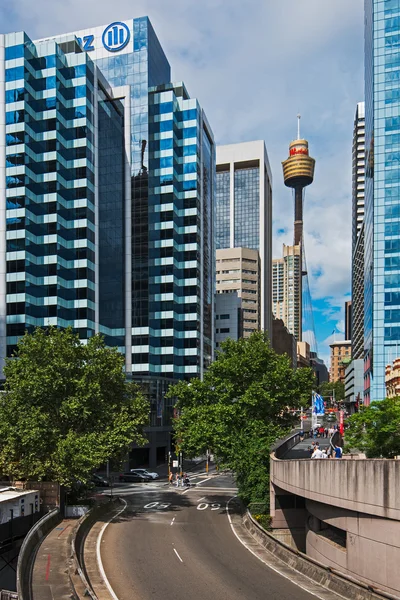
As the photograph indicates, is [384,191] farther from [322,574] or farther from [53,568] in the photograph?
[53,568]

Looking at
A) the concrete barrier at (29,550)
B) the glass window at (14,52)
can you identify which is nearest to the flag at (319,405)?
the concrete barrier at (29,550)

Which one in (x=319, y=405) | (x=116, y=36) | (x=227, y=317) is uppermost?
(x=116, y=36)

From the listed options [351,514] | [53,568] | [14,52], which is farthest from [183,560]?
[14,52]

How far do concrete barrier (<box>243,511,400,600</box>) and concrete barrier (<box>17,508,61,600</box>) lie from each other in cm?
1252

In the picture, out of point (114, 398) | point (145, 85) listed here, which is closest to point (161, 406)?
point (114, 398)

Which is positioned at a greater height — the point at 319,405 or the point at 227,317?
the point at 227,317

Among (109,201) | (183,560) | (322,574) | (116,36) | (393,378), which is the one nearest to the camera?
(322,574)

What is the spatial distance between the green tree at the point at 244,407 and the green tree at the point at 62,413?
17.0 ft

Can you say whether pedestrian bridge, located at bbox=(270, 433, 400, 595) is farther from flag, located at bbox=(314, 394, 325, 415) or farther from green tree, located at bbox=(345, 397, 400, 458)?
flag, located at bbox=(314, 394, 325, 415)

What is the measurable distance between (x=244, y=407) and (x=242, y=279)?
432 feet

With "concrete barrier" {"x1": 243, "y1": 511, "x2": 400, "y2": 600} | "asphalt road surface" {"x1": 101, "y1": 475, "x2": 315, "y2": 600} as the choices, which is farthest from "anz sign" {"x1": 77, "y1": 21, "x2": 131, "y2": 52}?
"concrete barrier" {"x1": 243, "y1": 511, "x2": 400, "y2": 600}

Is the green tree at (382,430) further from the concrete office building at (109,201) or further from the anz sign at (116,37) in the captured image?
the anz sign at (116,37)

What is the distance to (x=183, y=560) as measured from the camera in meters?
30.1

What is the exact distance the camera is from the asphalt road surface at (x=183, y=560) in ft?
81.8
